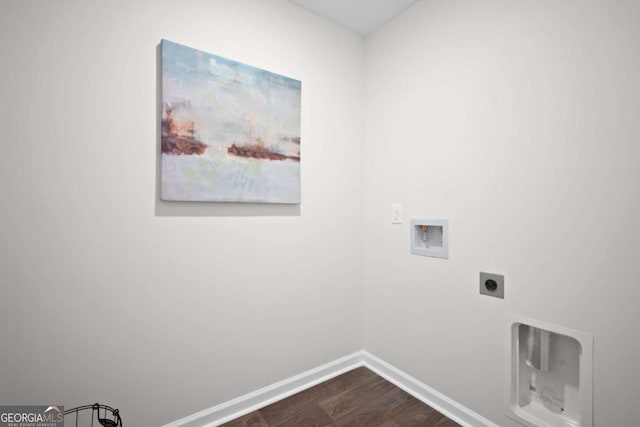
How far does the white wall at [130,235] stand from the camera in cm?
109

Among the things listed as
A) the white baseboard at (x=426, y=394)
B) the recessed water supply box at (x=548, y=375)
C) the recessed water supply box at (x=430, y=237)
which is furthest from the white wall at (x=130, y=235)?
the recessed water supply box at (x=548, y=375)

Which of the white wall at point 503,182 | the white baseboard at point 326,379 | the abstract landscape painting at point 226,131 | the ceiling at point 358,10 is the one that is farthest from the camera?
the ceiling at point 358,10

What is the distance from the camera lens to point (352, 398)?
167 centimetres

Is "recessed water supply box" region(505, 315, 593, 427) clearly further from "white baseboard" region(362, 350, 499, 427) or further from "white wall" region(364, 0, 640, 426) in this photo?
"white baseboard" region(362, 350, 499, 427)

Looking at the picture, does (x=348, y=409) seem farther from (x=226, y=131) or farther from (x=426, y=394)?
(x=226, y=131)

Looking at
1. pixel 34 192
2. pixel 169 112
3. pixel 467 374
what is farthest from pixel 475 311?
pixel 34 192

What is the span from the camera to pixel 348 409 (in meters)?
1.58

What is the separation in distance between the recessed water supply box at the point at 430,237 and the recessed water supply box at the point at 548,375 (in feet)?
1.48

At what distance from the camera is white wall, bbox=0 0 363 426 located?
3.58ft

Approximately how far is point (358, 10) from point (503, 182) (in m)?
1.36

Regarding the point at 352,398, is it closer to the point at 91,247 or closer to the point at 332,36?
the point at 91,247

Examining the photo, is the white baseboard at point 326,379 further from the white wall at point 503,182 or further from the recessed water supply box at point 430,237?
the recessed water supply box at point 430,237

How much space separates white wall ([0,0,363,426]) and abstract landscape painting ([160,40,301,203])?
0.24ft

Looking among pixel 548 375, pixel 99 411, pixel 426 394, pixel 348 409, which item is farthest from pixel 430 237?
pixel 99 411
